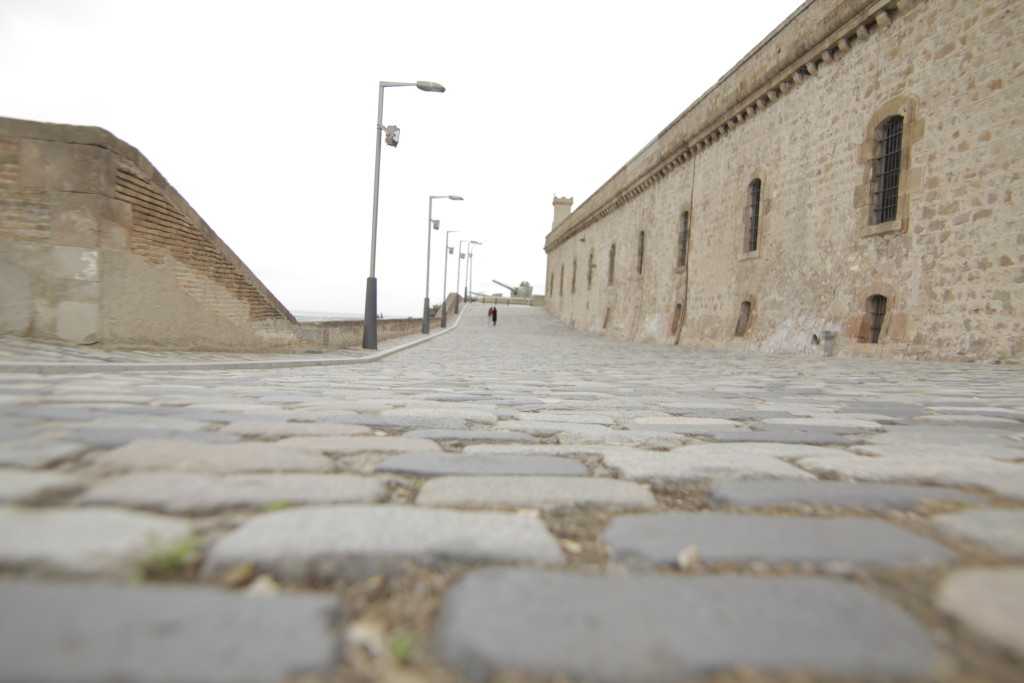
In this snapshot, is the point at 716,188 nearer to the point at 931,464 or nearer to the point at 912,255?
the point at 912,255

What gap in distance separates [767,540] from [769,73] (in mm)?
16866

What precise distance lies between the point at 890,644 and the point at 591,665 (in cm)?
51

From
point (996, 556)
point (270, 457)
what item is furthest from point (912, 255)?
point (270, 457)

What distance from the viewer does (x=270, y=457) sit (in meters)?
2.16

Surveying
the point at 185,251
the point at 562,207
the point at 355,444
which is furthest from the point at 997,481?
the point at 562,207

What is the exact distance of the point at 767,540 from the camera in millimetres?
1412

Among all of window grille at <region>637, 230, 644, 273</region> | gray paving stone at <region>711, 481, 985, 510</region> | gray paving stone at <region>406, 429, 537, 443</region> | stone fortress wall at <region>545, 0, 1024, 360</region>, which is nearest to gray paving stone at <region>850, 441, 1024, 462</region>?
gray paving stone at <region>711, 481, 985, 510</region>

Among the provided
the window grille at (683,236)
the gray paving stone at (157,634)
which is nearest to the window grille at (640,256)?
the window grille at (683,236)

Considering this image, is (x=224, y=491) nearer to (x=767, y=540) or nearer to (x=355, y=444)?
(x=355, y=444)

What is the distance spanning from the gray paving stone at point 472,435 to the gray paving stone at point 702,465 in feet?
1.81

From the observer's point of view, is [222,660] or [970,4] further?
[970,4]

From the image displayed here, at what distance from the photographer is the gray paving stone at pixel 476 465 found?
2088 mm

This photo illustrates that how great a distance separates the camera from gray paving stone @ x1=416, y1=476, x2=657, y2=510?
1705mm

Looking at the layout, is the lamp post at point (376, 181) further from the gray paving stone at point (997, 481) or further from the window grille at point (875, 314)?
the gray paving stone at point (997, 481)
